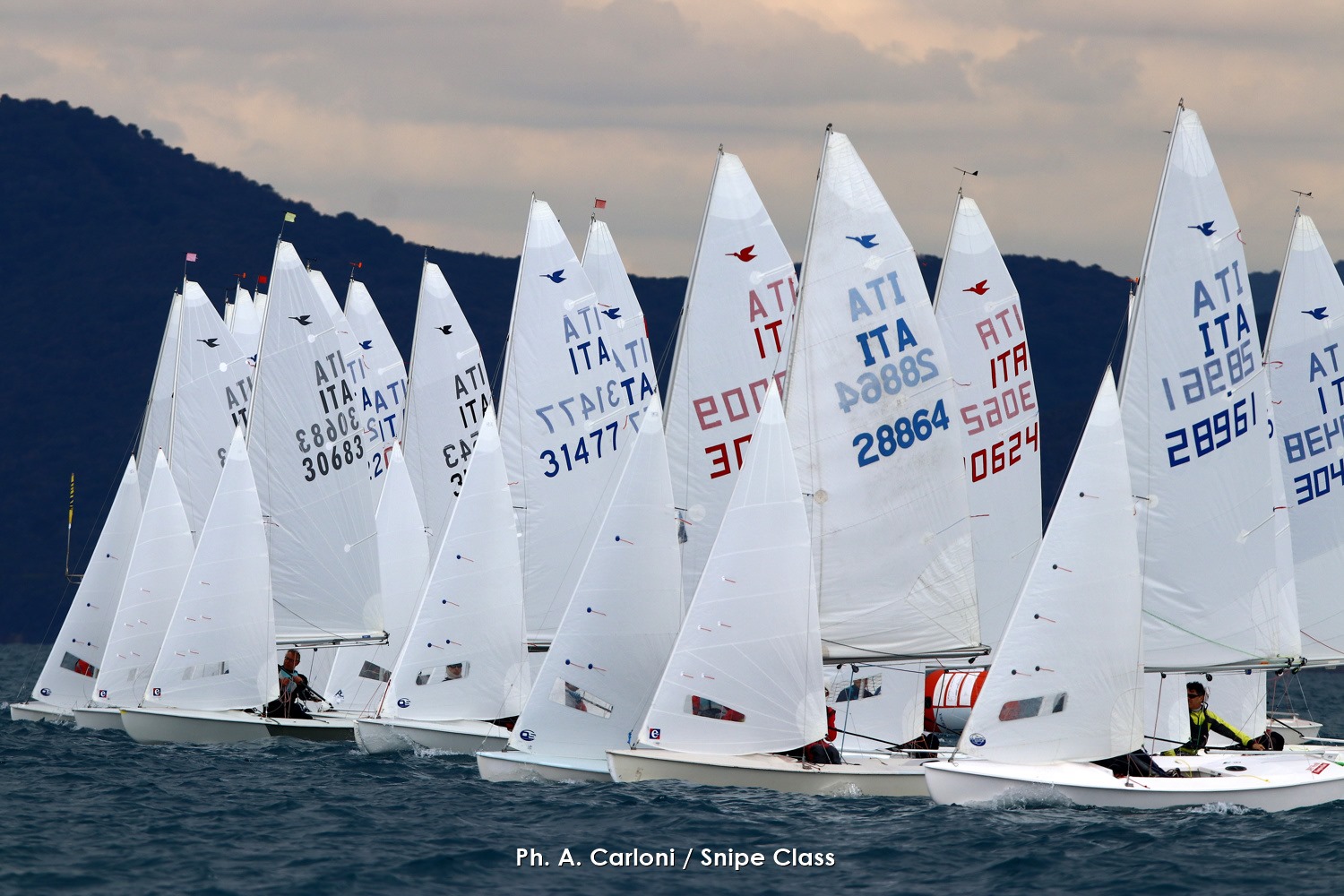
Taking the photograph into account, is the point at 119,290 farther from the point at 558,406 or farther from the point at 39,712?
the point at 558,406

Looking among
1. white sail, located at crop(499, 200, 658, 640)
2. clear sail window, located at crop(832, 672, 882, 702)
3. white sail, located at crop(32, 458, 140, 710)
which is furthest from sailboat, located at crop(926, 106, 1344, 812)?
white sail, located at crop(32, 458, 140, 710)

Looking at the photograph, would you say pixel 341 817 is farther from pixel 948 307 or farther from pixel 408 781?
pixel 948 307

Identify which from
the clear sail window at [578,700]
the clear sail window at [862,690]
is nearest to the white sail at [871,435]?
the clear sail window at [862,690]

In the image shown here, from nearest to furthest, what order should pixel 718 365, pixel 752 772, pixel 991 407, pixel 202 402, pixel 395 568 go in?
1. pixel 752 772
2. pixel 718 365
3. pixel 991 407
4. pixel 395 568
5. pixel 202 402

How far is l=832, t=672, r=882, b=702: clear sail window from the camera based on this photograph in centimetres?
2397

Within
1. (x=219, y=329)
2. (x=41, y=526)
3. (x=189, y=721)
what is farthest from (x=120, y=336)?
(x=189, y=721)

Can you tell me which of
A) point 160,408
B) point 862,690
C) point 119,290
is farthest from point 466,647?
point 119,290

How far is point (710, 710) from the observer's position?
20.6 meters

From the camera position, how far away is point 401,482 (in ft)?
94.4

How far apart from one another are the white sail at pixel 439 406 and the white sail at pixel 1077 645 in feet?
42.8

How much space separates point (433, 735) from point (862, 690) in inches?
212

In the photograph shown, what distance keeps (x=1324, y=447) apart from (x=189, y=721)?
1602 cm

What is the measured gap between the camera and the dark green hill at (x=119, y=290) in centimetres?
11694

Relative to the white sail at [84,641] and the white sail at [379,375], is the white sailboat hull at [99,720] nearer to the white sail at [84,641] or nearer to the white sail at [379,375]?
the white sail at [84,641]
